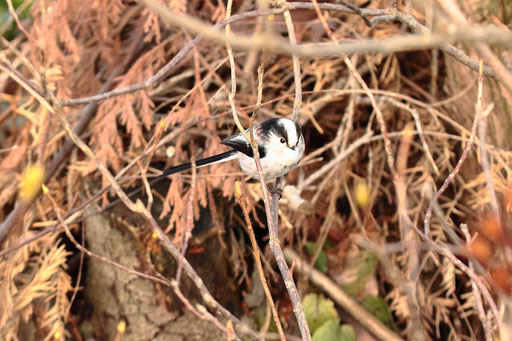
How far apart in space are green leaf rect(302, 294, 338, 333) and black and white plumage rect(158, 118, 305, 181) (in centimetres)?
75

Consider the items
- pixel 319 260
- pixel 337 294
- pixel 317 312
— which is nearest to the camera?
pixel 317 312

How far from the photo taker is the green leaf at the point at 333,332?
256 centimetres

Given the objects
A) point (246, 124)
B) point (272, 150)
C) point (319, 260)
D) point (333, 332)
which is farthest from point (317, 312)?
point (246, 124)

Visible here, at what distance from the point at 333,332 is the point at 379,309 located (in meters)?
0.38

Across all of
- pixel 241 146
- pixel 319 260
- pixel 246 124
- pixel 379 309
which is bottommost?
pixel 379 309

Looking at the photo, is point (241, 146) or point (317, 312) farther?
point (317, 312)

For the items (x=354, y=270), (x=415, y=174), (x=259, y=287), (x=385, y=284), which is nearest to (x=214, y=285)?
(x=259, y=287)

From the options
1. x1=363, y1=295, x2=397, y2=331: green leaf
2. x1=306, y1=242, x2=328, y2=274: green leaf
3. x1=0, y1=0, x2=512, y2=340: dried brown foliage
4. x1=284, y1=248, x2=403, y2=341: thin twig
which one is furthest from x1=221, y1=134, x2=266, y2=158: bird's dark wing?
x1=363, y1=295, x2=397, y2=331: green leaf

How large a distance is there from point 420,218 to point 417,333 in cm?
195

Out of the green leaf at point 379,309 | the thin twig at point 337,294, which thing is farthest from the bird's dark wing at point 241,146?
the green leaf at point 379,309

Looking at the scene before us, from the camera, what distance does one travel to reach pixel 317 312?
2.70m

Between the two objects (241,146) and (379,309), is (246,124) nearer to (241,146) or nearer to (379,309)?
(241,146)

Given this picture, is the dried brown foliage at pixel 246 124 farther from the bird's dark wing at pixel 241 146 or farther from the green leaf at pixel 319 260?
the bird's dark wing at pixel 241 146

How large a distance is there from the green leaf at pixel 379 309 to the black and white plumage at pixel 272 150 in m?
0.96
